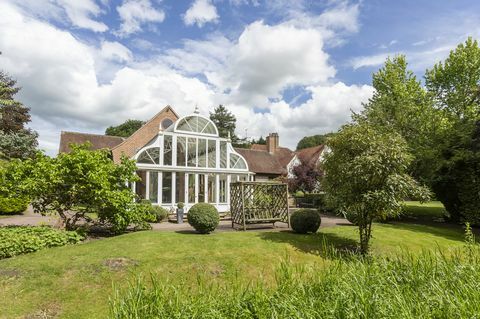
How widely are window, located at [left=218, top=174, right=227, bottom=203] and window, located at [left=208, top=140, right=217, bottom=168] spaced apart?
1105 mm

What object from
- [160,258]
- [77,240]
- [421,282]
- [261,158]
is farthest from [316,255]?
[261,158]

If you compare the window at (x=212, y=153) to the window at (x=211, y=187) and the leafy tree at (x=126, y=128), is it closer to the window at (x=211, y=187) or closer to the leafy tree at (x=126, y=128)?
the window at (x=211, y=187)

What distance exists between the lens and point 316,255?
34.7ft

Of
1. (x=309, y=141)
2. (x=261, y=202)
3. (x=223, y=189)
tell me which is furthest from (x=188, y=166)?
(x=309, y=141)

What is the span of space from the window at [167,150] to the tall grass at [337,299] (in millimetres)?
16122

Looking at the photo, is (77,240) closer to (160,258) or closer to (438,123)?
(160,258)

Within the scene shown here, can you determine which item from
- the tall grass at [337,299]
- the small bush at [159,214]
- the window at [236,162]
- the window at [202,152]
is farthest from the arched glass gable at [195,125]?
the tall grass at [337,299]

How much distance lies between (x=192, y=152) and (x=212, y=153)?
63.4 inches

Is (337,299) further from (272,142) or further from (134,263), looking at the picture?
(272,142)

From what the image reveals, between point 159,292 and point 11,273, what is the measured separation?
5.94 m

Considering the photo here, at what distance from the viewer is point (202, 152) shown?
2164 centimetres

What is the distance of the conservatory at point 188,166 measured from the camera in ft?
64.6

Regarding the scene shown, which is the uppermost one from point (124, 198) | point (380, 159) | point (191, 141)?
point (191, 141)

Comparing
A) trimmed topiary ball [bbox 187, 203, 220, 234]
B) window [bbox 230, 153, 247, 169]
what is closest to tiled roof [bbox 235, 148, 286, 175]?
window [bbox 230, 153, 247, 169]
